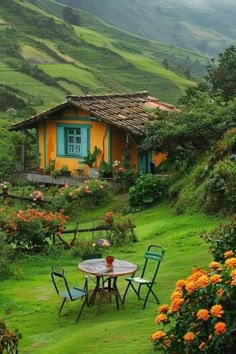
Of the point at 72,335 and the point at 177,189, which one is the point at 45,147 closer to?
the point at 177,189

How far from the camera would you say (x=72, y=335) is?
9.16m

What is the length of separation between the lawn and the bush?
175 inches

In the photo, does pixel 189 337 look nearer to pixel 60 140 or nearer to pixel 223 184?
pixel 223 184

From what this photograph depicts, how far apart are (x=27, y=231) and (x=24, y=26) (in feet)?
238

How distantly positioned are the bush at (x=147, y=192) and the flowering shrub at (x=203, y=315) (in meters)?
14.5

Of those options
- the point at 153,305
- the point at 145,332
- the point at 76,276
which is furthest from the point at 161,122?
the point at 145,332

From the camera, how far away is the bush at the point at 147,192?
2134 cm

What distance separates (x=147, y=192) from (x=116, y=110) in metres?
7.30

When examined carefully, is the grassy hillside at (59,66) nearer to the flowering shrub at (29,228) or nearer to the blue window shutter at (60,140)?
the blue window shutter at (60,140)

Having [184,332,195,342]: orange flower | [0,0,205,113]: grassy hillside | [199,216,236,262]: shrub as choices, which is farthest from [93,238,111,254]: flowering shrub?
[0,0,205,113]: grassy hillside

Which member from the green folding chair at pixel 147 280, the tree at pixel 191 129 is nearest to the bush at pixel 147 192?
the tree at pixel 191 129

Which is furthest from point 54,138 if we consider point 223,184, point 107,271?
point 107,271

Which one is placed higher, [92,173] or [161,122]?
[161,122]

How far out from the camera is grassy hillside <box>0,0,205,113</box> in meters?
55.7
